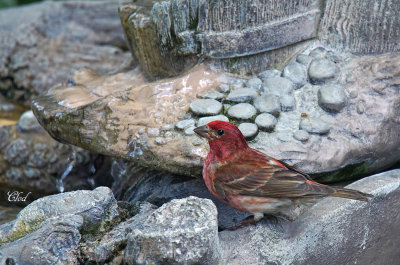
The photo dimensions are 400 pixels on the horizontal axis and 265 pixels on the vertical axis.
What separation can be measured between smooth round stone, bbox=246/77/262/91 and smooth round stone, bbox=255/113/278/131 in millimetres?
273

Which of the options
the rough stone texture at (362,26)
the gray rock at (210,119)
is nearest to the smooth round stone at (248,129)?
the gray rock at (210,119)

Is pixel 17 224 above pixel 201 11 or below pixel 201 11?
below

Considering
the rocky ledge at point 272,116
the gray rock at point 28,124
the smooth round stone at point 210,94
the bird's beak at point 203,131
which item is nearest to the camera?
the bird's beak at point 203,131

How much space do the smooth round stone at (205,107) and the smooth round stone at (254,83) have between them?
0.87 ft

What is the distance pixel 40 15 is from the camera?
5.89m

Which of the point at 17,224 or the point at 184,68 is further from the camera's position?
the point at 184,68

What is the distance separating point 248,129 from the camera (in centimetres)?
313

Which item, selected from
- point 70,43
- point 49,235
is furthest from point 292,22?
point 70,43

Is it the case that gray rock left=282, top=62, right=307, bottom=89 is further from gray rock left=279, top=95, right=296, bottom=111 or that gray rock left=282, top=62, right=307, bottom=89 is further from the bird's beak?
the bird's beak

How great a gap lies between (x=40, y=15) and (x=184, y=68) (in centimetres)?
290

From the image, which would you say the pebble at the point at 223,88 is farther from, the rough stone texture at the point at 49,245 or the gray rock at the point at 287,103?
the rough stone texture at the point at 49,245

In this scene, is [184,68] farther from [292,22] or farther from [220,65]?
[292,22]

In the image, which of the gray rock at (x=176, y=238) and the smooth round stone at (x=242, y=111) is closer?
the gray rock at (x=176, y=238)

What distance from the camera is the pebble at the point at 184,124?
3164 mm
